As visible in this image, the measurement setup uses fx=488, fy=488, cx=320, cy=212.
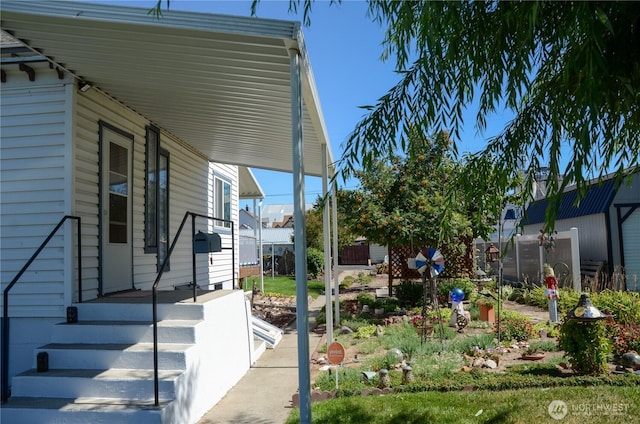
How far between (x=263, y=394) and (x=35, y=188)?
11.6 ft

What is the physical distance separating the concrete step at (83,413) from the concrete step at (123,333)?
0.85 meters

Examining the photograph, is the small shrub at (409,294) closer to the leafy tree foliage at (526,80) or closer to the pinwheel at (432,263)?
the pinwheel at (432,263)

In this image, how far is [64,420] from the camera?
420 centimetres

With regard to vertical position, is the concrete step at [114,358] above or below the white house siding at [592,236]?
below

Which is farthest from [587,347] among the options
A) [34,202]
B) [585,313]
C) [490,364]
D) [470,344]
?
[34,202]

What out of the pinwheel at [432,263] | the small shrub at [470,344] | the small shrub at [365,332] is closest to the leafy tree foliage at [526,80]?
the small shrub at [470,344]

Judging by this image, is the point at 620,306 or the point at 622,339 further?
the point at 620,306

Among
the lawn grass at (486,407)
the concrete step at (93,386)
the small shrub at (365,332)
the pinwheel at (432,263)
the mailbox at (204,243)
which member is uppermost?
the mailbox at (204,243)

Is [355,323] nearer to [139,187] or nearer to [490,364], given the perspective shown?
[490,364]

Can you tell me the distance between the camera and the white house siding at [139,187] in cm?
577

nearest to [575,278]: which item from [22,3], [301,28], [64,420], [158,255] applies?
[158,255]

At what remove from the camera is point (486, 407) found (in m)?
4.84

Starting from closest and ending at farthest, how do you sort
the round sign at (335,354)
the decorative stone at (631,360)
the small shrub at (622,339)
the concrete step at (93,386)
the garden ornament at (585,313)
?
1. the concrete step at (93,386)
2. the round sign at (335,354)
3. the garden ornament at (585,313)
4. the decorative stone at (631,360)
5. the small shrub at (622,339)

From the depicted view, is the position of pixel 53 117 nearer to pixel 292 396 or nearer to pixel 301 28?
pixel 301 28
